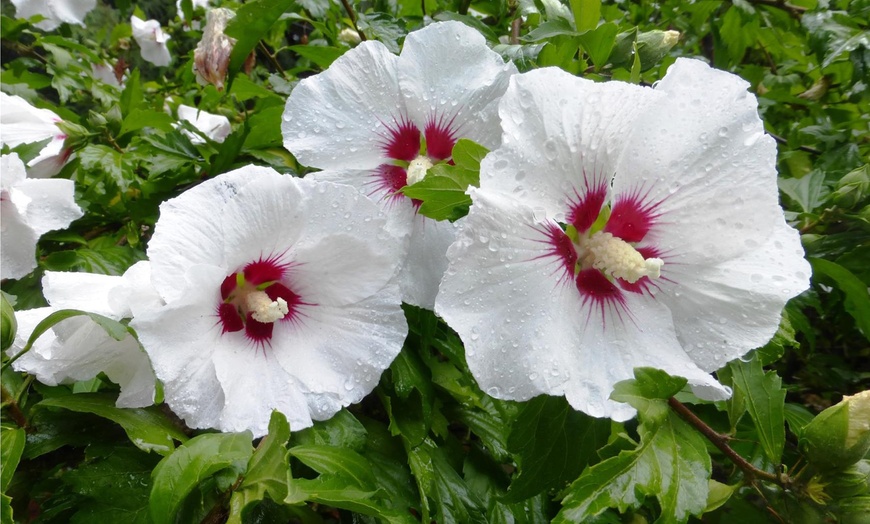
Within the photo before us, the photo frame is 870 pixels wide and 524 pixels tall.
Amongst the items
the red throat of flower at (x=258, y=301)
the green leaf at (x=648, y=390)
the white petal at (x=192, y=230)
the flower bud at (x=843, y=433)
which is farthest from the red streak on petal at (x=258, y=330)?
the flower bud at (x=843, y=433)

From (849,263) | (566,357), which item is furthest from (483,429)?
(849,263)

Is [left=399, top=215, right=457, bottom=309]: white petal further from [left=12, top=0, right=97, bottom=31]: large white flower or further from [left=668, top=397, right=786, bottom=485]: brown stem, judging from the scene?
[left=12, top=0, right=97, bottom=31]: large white flower

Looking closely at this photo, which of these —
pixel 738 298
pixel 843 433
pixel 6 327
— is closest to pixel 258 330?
pixel 6 327

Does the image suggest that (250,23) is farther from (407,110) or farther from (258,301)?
(258,301)

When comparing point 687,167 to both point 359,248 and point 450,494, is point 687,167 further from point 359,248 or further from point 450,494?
point 450,494

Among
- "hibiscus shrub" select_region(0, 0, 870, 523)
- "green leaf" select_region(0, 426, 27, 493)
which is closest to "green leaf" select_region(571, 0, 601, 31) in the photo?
"hibiscus shrub" select_region(0, 0, 870, 523)

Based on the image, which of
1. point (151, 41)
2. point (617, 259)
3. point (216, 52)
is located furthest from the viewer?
point (151, 41)
